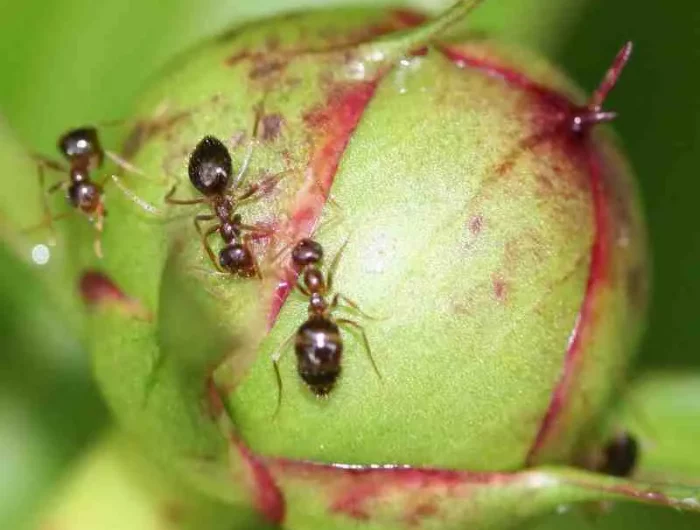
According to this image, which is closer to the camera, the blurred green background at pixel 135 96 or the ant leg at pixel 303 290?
the ant leg at pixel 303 290

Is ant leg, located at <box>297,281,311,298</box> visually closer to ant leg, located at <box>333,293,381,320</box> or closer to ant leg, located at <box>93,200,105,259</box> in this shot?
ant leg, located at <box>333,293,381,320</box>

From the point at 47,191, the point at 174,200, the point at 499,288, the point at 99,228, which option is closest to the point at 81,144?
the point at 47,191

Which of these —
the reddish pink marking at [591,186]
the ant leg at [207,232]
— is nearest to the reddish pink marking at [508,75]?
the reddish pink marking at [591,186]

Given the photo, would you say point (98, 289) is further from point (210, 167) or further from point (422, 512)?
point (422, 512)

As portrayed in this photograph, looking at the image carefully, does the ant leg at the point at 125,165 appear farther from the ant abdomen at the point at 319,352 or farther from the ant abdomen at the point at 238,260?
the ant abdomen at the point at 319,352

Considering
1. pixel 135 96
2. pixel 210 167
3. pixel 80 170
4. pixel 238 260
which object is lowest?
pixel 238 260

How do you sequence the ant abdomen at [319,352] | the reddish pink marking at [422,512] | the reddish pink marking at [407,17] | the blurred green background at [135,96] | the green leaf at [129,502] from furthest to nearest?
the blurred green background at [135,96] < the green leaf at [129,502] < the reddish pink marking at [407,17] < the reddish pink marking at [422,512] < the ant abdomen at [319,352]

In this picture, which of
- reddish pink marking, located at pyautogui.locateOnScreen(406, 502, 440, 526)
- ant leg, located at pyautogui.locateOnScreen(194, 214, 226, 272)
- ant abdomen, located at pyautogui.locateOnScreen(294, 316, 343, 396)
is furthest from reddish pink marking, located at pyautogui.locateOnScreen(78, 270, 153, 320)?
reddish pink marking, located at pyautogui.locateOnScreen(406, 502, 440, 526)
